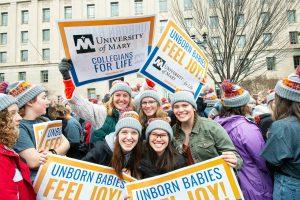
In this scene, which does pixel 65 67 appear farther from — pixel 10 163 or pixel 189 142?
pixel 189 142

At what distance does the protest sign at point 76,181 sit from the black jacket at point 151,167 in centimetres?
15

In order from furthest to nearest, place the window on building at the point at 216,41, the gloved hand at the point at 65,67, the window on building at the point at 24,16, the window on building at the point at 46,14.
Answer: the window on building at the point at 24,16 < the window on building at the point at 46,14 < the window on building at the point at 216,41 < the gloved hand at the point at 65,67

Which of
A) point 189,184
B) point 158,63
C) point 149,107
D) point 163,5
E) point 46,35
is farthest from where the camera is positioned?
point 46,35

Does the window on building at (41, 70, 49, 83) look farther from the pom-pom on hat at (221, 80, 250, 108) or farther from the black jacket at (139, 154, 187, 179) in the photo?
the black jacket at (139, 154, 187, 179)

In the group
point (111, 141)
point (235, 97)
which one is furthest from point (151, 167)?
point (235, 97)

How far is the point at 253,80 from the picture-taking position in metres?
35.4

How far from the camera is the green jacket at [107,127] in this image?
4406 mm

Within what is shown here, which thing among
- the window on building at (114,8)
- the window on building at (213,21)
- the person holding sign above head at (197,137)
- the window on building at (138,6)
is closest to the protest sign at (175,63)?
the person holding sign above head at (197,137)

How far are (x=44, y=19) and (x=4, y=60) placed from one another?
8975 millimetres

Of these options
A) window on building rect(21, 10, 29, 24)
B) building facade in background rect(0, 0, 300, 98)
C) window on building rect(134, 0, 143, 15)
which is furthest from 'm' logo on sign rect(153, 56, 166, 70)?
window on building rect(21, 10, 29, 24)

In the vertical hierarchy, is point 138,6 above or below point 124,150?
above

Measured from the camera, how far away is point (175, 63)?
475 centimetres

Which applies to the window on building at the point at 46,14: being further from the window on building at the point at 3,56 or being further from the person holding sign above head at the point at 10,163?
the person holding sign above head at the point at 10,163

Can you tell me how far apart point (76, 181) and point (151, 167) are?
85cm
